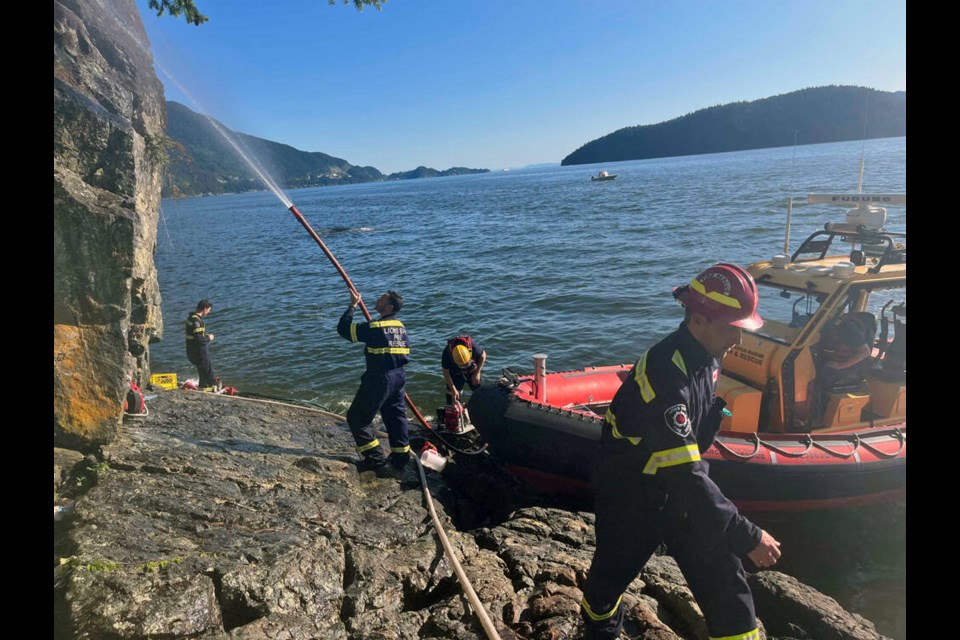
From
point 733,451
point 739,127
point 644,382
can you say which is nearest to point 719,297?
point 644,382

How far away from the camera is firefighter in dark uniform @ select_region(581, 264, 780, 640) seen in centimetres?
252

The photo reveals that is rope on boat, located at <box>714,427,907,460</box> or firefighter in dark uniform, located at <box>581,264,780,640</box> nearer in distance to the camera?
firefighter in dark uniform, located at <box>581,264,780,640</box>

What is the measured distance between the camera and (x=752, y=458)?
5.59 m

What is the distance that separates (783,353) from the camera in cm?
605

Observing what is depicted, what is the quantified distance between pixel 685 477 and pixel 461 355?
15.5ft

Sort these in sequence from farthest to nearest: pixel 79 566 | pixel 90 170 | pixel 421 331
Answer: pixel 421 331 → pixel 90 170 → pixel 79 566

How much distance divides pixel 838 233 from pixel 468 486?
19.3ft

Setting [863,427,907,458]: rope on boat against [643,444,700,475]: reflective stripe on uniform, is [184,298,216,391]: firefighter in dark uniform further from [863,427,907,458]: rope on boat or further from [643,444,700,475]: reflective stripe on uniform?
[863,427,907,458]: rope on boat

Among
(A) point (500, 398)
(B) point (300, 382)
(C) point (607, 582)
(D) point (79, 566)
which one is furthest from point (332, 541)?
(B) point (300, 382)

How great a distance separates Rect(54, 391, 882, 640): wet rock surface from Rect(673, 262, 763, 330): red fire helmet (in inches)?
83.7

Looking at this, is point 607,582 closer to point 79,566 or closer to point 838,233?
point 79,566

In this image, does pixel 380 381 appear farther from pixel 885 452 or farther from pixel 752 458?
pixel 885 452

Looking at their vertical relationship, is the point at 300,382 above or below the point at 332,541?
below

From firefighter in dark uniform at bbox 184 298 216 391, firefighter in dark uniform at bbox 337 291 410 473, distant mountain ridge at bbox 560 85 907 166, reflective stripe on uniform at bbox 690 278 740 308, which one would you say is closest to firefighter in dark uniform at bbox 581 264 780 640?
reflective stripe on uniform at bbox 690 278 740 308
